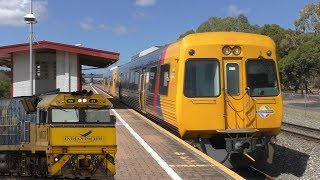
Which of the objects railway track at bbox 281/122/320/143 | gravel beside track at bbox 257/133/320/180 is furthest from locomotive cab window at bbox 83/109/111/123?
railway track at bbox 281/122/320/143

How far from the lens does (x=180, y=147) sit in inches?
536

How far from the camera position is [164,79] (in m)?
15.1

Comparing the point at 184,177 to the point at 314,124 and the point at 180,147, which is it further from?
the point at 314,124

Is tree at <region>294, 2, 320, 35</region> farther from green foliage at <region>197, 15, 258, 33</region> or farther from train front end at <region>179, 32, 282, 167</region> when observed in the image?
train front end at <region>179, 32, 282, 167</region>

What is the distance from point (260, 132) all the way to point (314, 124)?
1472 cm

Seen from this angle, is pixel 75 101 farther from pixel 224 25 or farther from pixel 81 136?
pixel 224 25

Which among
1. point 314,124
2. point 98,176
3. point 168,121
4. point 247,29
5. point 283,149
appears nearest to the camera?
point 98,176

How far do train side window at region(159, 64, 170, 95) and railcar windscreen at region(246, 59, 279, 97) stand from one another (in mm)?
2552

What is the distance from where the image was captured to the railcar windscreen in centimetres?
1290

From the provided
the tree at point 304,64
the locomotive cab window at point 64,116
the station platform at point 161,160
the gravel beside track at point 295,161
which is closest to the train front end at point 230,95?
the station platform at point 161,160

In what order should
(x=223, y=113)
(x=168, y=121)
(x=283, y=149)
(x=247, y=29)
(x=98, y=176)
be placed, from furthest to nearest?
(x=247, y=29) → (x=283, y=149) → (x=168, y=121) → (x=223, y=113) → (x=98, y=176)

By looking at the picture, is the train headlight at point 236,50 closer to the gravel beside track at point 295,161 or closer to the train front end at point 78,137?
the gravel beside track at point 295,161

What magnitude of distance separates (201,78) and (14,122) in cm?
475

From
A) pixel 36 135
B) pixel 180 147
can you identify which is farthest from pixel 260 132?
pixel 36 135
